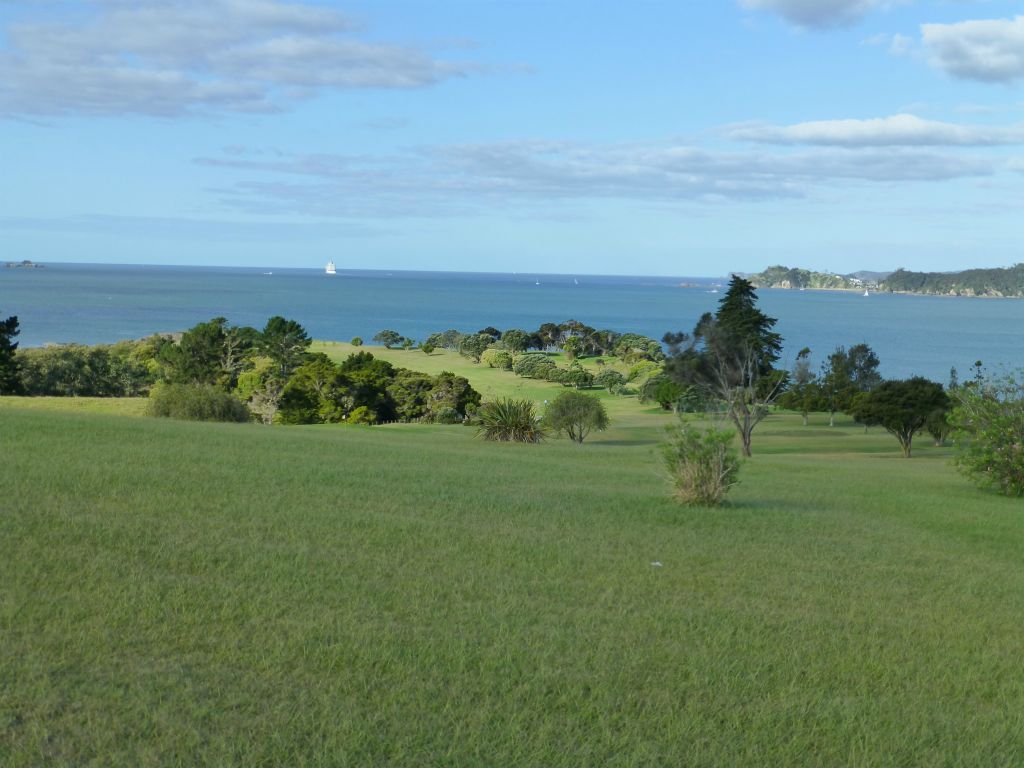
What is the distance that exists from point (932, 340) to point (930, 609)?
160 m

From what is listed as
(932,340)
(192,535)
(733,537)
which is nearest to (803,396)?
(733,537)

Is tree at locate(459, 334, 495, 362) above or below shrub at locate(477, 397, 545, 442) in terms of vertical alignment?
above

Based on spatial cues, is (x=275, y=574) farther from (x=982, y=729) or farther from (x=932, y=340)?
(x=932, y=340)

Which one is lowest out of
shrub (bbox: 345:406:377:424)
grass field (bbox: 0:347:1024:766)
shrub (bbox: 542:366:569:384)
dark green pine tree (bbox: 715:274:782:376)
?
shrub (bbox: 345:406:377:424)

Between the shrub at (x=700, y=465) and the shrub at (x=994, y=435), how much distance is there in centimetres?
873

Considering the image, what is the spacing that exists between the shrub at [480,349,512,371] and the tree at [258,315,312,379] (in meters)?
28.5

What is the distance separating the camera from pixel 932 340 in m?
157

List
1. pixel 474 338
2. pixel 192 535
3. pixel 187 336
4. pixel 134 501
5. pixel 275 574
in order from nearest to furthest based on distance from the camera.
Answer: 1. pixel 275 574
2. pixel 192 535
3. pixel 134 501
4. pixel 187 336
5. pixel 474 338

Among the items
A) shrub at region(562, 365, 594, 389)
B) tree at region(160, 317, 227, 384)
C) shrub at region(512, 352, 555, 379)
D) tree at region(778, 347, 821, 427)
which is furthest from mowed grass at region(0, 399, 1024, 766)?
shrub at region(512, 352, 555, 379)

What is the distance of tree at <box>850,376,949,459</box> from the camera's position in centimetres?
3884

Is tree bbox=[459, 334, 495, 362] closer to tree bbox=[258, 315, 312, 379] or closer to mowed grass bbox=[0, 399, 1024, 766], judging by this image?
tree bbox=[258, 315, 312, 379]

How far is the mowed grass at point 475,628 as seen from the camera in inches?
225

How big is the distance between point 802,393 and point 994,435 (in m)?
37.9

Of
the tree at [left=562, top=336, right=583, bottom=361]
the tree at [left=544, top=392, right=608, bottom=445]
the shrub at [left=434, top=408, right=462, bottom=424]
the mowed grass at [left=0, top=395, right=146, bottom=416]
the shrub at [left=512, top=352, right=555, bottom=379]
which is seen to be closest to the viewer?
the mowed grass at [left=0, top=395, right=146, bottom=416]
